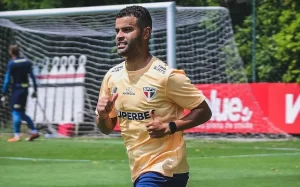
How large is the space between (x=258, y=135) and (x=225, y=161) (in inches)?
198

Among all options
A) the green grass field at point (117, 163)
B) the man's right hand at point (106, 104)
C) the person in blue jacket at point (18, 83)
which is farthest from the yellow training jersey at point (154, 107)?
the person in blue jacket at point (18, 83)

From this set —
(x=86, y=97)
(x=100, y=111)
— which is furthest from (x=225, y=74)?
(x=100, y=111)

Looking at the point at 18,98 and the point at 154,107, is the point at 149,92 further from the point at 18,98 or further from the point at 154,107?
the point at 18,98

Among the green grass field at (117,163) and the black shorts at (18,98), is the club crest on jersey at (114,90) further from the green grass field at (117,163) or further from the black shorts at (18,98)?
the black shorts at (18,98)

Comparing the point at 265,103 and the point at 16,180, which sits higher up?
the point at 16,180

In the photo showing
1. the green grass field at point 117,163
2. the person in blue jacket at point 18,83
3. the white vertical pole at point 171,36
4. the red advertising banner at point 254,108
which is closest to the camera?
the green grass field at point 117,163

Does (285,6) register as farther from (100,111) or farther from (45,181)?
(100,111)

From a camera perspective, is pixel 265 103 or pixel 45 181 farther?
pixel 265 103

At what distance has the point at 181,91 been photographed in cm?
604

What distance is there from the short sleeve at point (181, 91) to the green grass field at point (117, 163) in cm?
550

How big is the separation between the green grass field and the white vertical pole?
186 cm

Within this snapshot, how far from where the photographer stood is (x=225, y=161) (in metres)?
14.5

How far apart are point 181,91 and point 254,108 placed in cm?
1347

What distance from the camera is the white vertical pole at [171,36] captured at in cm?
1719
